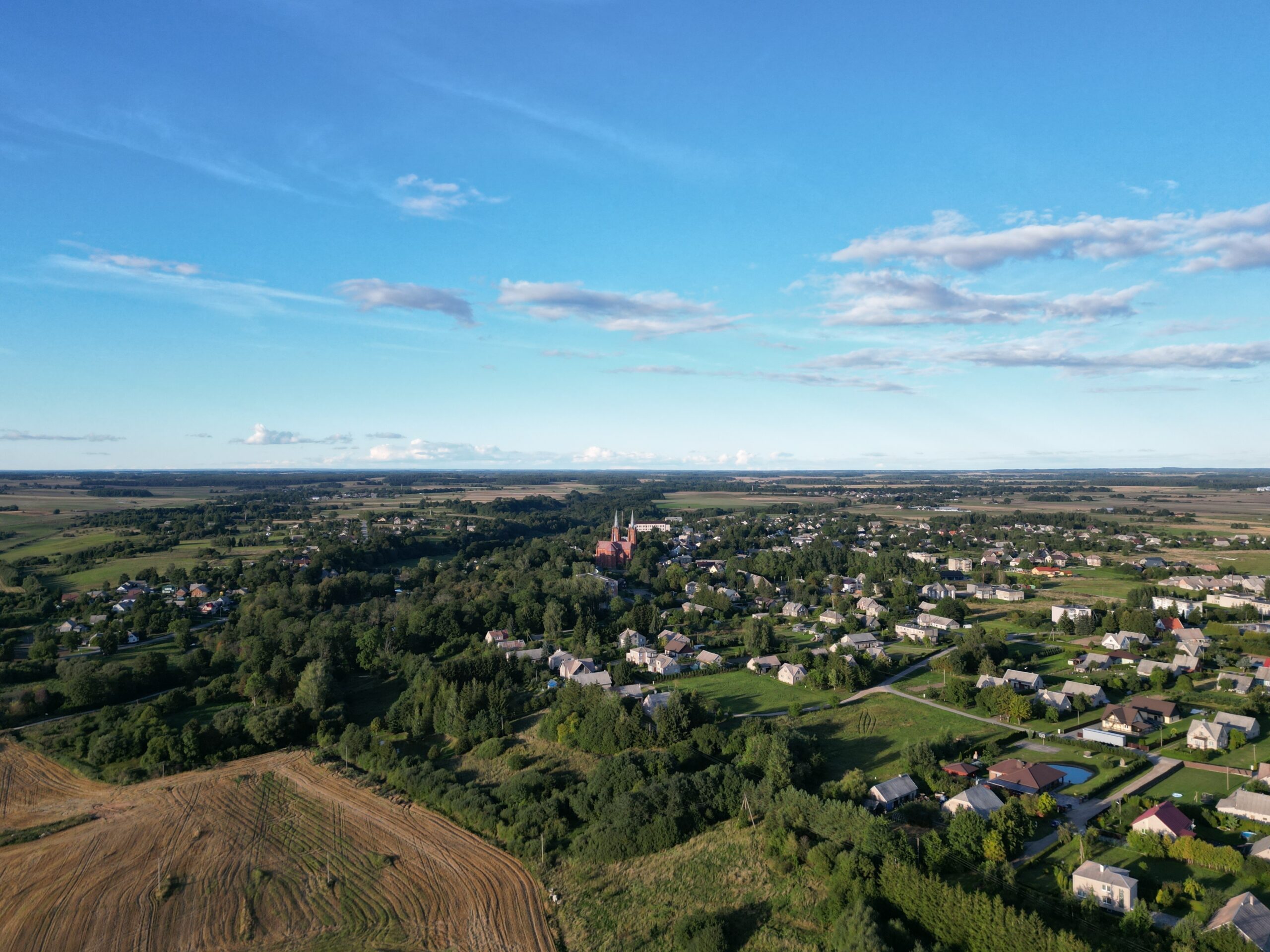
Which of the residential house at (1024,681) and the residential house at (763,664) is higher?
the residential house at (1024,681)

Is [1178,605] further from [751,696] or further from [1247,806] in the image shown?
[751,696]

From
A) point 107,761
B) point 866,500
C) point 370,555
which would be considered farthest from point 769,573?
point 866,500

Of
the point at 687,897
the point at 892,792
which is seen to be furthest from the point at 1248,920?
the point at 687,897

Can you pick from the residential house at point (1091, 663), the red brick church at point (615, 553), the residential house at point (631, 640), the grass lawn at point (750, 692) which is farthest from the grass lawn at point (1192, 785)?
the red brick church at point (615, 553)

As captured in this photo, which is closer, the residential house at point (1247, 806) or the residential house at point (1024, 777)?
the residential house at point (1247, 806)

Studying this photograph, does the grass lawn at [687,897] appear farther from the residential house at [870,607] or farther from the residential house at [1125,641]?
the residential house at [870,607]

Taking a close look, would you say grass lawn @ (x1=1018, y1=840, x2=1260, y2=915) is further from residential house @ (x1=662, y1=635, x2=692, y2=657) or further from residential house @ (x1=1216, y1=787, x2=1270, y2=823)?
residential house @ (x1=662, y1=635, x2=692, y2=657)
